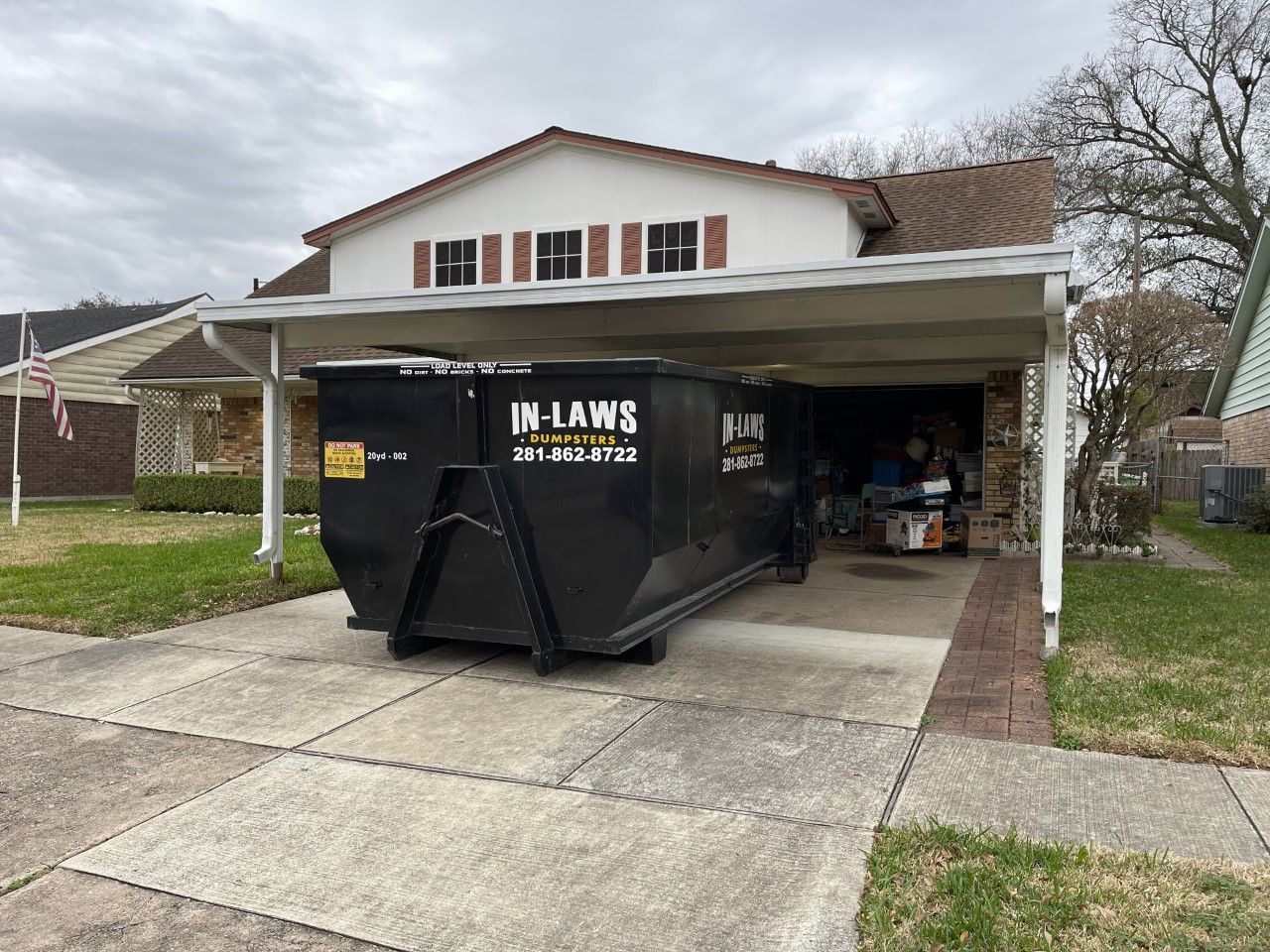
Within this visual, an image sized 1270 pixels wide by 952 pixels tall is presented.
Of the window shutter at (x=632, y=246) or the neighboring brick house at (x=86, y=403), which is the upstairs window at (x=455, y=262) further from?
the neighboring brick house at (x=86, y=403)

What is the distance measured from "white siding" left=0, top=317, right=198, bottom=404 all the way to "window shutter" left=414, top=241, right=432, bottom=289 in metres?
10.5

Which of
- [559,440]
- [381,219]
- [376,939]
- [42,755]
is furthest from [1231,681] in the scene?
[381,219]

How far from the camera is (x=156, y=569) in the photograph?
10.5m

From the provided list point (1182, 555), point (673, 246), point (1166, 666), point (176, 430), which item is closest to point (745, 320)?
point (1166, 666)

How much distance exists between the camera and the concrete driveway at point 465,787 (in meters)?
3.25

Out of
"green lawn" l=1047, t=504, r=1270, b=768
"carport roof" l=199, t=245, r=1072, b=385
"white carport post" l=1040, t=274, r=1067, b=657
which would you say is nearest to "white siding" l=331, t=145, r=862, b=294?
"carport roof" l=199, t=245, r=1072, b=385

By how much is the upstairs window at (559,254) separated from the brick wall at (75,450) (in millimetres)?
13178

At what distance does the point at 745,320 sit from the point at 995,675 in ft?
12.1

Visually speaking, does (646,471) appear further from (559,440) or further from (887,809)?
(887,809)

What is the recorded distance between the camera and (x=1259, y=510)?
53.4 ft

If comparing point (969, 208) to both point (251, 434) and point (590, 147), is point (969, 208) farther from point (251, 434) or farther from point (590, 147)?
point (251, 434)

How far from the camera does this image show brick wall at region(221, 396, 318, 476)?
64.0 ft

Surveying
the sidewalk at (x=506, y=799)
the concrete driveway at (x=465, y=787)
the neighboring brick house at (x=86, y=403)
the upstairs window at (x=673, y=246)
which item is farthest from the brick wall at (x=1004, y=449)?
the neighboring brick house at (x=86, y=403)

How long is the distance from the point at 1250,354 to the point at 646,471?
18.3 m
